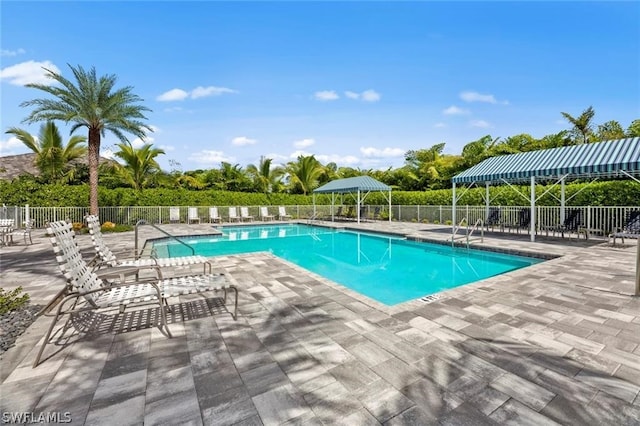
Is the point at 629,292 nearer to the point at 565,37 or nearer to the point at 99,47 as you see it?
the point at 565,37

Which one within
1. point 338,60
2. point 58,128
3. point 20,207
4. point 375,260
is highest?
point 338,60

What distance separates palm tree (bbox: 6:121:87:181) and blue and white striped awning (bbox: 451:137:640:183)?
21.1 metres

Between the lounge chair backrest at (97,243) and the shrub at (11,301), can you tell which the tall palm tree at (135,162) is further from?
the shrub at (11,301)

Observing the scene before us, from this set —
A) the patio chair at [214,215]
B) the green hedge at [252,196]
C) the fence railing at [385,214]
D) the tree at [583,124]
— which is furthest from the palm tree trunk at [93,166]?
the tree at [583,124]

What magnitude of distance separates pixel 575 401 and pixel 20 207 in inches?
792

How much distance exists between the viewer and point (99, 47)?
968 centimetres

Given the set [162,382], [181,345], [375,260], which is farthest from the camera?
[375,260]

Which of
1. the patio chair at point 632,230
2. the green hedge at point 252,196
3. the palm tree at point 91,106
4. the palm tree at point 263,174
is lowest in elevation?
the patio chair at point 632,230

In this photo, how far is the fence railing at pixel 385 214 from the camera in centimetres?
1134

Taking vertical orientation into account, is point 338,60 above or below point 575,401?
above

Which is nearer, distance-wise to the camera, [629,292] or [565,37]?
[629,292]

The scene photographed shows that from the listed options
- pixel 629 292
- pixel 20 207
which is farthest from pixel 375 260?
pixel 20 207

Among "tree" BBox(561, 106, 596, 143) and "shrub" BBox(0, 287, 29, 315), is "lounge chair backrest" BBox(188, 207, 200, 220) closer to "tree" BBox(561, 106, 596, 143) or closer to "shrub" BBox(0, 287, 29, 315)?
"shrub" BBox(0, 287, 29, 315)

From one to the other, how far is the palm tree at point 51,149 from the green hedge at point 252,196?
2240 millimetres
